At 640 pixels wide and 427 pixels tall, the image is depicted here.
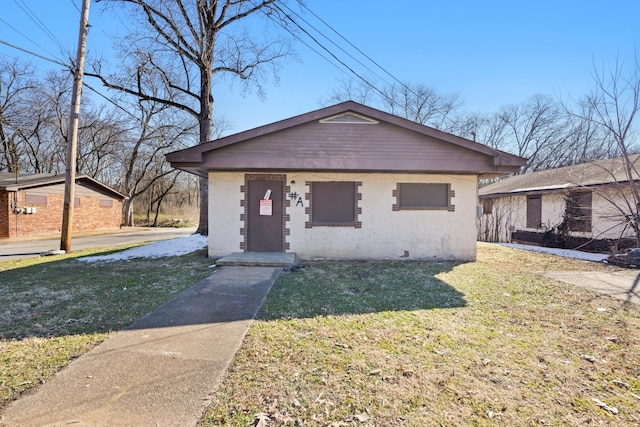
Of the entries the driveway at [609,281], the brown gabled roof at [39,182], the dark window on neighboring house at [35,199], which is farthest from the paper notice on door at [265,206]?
the dark window on neighboring house at [35,199]

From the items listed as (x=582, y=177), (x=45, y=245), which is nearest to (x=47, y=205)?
(x=45, y=245)

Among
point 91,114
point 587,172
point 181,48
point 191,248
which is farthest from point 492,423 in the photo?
point 91,114

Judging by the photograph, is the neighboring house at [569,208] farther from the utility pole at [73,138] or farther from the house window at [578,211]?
the utility pole at [73,138]

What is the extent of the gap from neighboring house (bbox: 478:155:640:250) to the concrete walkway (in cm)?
1029

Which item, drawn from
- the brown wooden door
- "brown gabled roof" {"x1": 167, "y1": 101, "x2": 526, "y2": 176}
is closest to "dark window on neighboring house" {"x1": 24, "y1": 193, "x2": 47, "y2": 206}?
"brown gabled roof" {"x1": 167, "y1": 101, "x2": 526, "y2": 176}

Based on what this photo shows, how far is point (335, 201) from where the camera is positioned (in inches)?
330

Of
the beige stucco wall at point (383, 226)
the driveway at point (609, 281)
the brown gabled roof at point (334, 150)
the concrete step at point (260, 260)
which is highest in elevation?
the brown gabled roof at point (334, 150)

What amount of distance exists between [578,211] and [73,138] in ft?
57.9

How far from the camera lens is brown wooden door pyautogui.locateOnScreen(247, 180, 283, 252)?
27.2 ft

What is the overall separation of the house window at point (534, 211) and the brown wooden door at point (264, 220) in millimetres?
11357

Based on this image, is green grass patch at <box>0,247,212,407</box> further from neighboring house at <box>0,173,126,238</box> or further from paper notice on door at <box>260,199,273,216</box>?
neighboring house at <box>0,173,126,238</box>

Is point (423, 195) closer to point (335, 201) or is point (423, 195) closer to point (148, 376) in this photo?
point (335, 201)

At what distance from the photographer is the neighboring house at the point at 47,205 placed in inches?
650

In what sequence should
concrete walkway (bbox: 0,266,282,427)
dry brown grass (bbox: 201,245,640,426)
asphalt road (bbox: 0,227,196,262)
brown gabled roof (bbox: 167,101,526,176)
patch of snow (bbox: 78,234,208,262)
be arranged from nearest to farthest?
concrete walkway (bbox: 0,266,282,427)
dry brown grass (bbox: 201,245,640,426)
brown gabled roof (bbox: 167,101,526,176)
patch of snow (bbox: 78,234,208,262)
asphalt road (bbox: 0,227,196,262)
